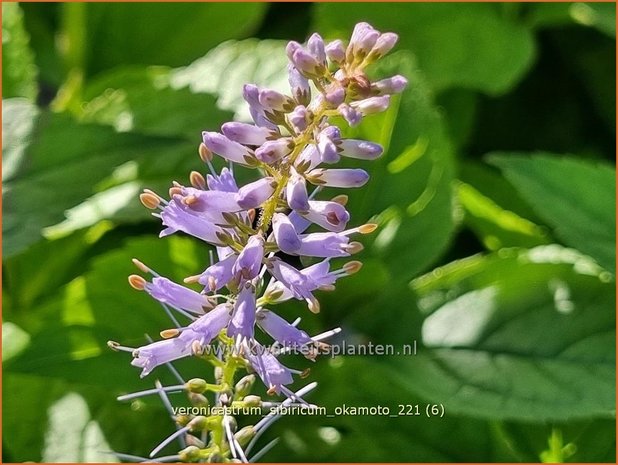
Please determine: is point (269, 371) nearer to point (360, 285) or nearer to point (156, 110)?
point (360, 285)

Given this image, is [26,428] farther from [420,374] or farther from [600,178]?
[600,178]

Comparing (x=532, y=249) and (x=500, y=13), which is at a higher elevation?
(x=500, y=13)

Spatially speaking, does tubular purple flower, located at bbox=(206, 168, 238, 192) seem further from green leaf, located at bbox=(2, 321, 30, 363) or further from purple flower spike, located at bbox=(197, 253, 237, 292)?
green leaf, located at bbox=(2, 321, 30, 363)

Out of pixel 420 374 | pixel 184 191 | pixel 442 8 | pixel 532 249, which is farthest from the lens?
pixel 442 8

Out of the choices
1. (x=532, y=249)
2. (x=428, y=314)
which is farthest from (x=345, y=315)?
(x=532, y=249)

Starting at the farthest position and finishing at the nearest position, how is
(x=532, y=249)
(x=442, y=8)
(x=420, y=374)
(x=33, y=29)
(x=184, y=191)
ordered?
(x=33, y=29), (x=442, y=8), (x=532, y=249), (x=420, y=374), (x=184, y=191)

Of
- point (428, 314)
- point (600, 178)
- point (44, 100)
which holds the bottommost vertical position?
point (428, 314)
